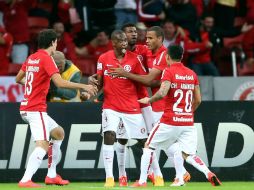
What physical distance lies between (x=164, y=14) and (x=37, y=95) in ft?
26.1

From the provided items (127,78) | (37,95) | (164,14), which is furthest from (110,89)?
(164,14)

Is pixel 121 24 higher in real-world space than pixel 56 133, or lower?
higher

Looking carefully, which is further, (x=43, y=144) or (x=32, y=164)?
(x=43, y=144)

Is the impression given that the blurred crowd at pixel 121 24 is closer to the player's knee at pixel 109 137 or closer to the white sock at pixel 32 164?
the player's knee at pixel 109 137

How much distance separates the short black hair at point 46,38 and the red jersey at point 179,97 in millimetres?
1627

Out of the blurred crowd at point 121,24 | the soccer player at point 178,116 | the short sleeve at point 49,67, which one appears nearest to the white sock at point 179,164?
the soccer player at point 178,116

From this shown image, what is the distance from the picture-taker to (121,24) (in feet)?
69.3

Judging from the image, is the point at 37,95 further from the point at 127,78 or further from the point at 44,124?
the point at 127,78

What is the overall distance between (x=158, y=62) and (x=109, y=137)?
4.26 feet

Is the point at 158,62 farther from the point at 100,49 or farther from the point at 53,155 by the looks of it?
the point at 100,49

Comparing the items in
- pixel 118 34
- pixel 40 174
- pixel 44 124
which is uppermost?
pixel 118 34

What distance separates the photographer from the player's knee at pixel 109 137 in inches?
572

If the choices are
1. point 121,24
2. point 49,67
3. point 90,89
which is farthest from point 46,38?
point 121,24

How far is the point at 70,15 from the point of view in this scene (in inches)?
858
